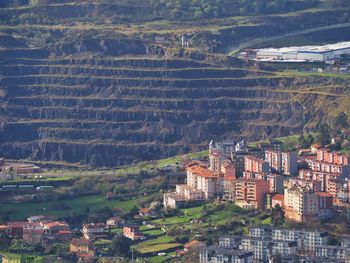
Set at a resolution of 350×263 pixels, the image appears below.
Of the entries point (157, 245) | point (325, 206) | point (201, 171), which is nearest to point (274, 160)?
point (201, 171)

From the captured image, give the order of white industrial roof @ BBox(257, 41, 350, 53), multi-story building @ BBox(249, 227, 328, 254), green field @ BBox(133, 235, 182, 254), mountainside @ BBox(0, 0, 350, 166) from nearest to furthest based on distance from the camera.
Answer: multi-story building @ BBox(249, 227, 328, 254) < green field @ BBox(133, 235, 182, 254) < mountainside @ BBox(0, 0, 350, 166) < white industrial roof @ BBox(257, 41, 350, 53)

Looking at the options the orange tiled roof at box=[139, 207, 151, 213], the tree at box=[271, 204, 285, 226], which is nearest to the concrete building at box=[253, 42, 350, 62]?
the orange tiled roof at box=[139, 207, 151, 213]

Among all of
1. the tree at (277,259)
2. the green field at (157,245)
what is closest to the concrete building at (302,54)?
the green field at (157,245)

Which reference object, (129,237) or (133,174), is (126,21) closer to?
(133,174)

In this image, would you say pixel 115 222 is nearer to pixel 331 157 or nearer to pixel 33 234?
pixel 33 234

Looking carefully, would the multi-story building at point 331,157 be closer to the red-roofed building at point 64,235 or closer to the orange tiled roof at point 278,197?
the orange tiled roof at point 278,197

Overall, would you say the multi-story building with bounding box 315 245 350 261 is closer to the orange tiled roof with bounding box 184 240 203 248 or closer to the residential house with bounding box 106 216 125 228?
the orange tiled roof with bounding box 184 240 203 248
